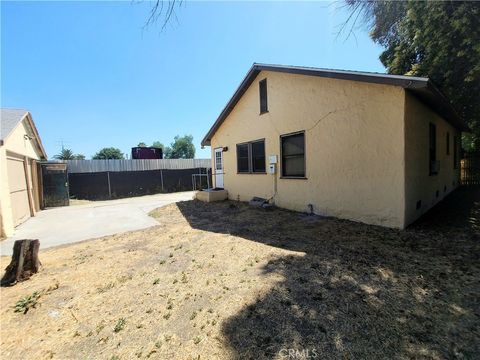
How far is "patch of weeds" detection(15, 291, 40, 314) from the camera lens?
9.86ft

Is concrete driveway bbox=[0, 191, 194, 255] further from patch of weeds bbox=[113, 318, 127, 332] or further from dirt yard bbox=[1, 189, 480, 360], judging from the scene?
patch of weeds bbox=[113, 318, 127, 332]

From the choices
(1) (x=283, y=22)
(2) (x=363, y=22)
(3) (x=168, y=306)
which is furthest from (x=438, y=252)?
(1) (x=283, y=22)

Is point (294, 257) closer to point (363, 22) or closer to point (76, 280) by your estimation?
point (76, 280)

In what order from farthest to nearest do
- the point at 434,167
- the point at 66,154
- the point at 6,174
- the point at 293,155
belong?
the point at 66,154, the point at 293,155, the point at 434,167, the point at 6,174

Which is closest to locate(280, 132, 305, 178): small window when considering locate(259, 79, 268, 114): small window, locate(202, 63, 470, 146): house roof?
locate(259, 79, 268, 114): small window

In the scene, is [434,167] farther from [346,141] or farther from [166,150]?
[166,150]

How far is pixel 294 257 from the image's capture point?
159 inches

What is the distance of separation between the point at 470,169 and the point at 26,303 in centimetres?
1927

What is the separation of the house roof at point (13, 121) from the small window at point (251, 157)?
24.0 feet

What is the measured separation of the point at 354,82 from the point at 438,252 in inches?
155

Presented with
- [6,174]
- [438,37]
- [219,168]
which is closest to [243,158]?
[219,168]

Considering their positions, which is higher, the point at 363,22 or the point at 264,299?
the point at 363,22

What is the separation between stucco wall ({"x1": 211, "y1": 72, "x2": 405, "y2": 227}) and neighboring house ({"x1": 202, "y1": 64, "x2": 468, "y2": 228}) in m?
0.02

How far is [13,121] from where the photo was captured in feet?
27.8
